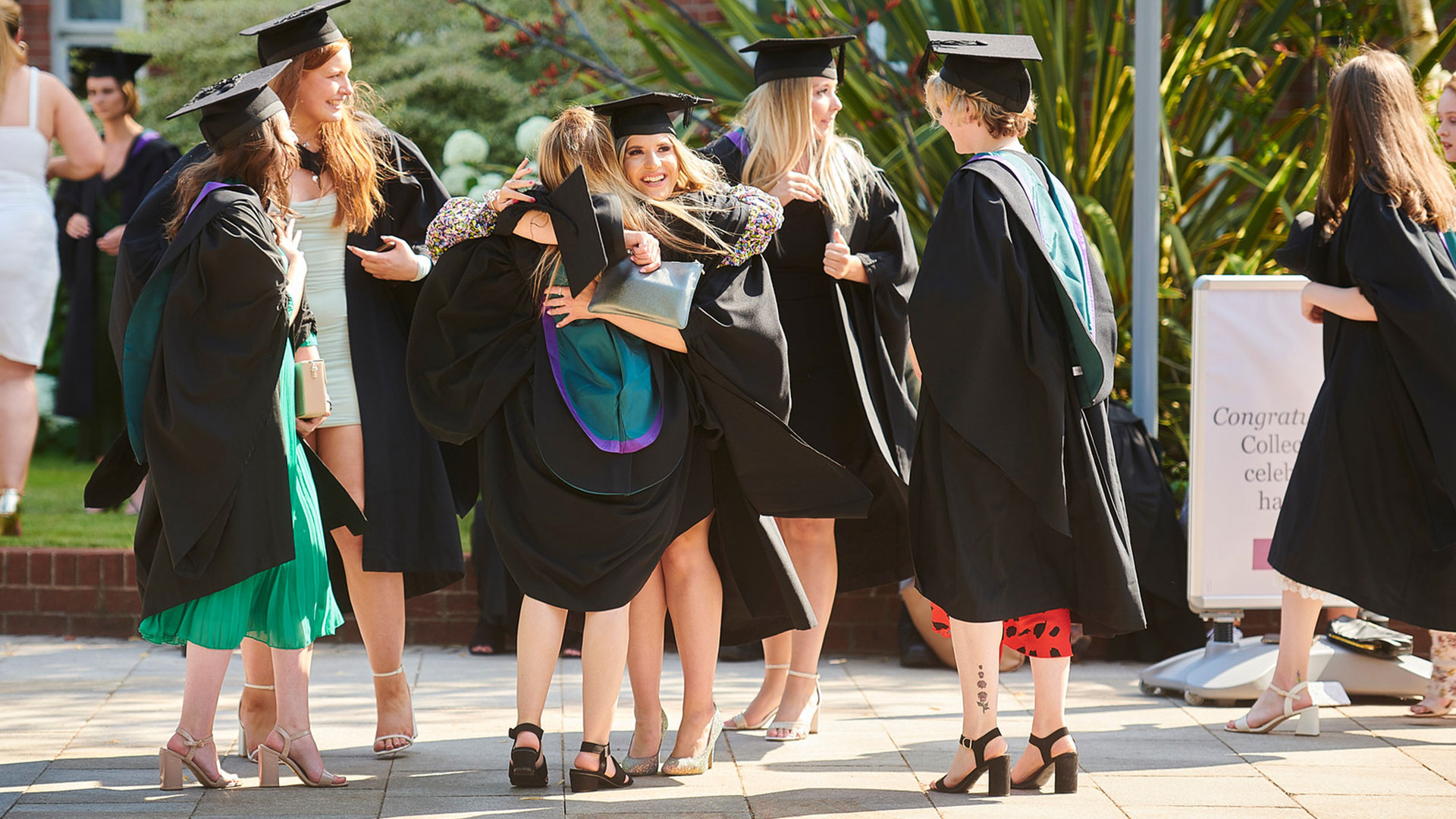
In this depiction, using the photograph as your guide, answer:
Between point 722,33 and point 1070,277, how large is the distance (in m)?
4.61

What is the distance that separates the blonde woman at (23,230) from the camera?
5.84 meters

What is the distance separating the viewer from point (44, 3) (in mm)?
9969

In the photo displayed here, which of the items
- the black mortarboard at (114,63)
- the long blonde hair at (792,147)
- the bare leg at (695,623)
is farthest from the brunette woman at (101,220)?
the bare leg at (695,623)

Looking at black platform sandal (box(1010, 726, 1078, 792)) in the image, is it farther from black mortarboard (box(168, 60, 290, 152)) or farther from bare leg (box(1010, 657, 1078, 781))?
black mortarboard (box(168, 60, 290, 152))

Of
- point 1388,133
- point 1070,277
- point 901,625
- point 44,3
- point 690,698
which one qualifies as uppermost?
point 44,3

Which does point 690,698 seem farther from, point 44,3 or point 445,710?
point 44,3

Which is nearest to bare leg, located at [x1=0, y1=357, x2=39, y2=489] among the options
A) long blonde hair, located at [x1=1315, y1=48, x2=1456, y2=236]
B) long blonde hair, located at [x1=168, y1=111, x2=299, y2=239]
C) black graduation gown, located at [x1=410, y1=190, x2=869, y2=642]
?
long blonde hair, located at [x1=168, y1=111, x2=299, y2=239]

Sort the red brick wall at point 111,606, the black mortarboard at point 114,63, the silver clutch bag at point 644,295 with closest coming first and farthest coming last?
1. the silver clutch bag at point 644,295
2. the red brick wall at point 111,606
3. the black mortarboard at point 114,63

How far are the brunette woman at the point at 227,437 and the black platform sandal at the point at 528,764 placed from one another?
0.42 metres

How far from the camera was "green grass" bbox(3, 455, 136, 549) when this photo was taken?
5.81m

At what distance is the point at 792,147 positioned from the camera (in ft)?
13.6

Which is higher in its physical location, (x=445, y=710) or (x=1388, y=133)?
(x=1388, y=133)

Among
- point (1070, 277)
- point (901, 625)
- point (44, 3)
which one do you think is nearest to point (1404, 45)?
point (901, 625)

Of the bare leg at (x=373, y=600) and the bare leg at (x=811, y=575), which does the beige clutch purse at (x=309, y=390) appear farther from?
the bare leg at (x=811, y=575)
